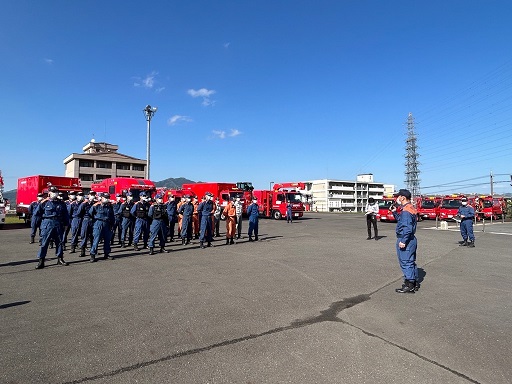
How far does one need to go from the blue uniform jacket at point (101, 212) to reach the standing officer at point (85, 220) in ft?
0.72

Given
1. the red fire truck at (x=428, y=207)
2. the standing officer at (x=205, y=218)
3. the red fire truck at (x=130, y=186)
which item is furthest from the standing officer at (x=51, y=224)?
the red fire truck at (x=428, y=207)

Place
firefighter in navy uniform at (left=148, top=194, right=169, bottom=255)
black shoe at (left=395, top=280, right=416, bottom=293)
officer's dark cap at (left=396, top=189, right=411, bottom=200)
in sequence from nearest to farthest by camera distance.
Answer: black shoe at (left=395, top=280, right=416, bottom=293)
officer's dark cap at (left=396, top=189, right=411, bottom=200)
firefighter in navy uniform at (left=148, top=194, right=169, bottom=255)

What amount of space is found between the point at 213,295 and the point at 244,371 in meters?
2.74

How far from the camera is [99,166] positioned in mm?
78000

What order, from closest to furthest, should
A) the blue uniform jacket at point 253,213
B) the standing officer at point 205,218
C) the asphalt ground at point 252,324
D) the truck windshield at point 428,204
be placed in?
the asphalt ground at point 252,324 → the standing officer at point 205,218 → the blue uniform jacket at point 253,213 → the truck windshield at point 428,204

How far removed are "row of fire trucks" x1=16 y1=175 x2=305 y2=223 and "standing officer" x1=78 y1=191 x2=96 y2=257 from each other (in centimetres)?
657

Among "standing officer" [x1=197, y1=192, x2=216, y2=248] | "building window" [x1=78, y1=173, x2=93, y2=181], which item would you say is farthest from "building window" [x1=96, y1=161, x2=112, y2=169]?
"standing officer" [x1=197, y1=192, x2=216, y2=248]

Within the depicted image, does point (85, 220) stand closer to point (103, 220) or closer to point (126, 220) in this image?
point (103, 220)

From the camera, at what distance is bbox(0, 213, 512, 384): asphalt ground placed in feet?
11.0

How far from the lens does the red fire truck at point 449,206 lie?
93.2 feet

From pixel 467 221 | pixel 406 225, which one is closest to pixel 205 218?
pixel 406 225

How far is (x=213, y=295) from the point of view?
597 centimetres

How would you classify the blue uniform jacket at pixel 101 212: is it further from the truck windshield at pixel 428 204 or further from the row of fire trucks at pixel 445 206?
the truck windshield at pixel 428 204

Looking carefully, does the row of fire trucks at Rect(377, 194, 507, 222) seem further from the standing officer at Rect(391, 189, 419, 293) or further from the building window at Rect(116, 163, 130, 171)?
the building window at Rect(116, 163, 130, 171)
